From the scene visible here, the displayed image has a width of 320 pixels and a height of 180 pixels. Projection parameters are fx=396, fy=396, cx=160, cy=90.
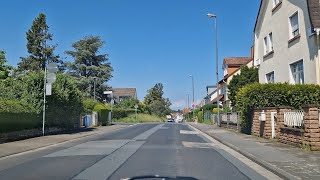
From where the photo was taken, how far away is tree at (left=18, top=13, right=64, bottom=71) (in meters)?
62.8

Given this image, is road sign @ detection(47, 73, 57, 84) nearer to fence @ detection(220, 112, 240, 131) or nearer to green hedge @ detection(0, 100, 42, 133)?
green hedge @ detection(0, 100, 42, 133)

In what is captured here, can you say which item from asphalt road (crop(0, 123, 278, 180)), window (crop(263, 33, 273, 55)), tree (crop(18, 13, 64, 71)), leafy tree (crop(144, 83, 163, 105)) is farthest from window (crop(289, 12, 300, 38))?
leafy tree (crop(144, 83, 163, 105))

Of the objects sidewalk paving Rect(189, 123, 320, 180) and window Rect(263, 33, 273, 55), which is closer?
sidewalk paving Rect(189, 123, 320, 180)

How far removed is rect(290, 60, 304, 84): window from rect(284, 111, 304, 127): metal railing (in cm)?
679

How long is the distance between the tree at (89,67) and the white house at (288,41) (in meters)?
44.0

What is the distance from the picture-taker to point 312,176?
9.13 meters

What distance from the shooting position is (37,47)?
6275 cm

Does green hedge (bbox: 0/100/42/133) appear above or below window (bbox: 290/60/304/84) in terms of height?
below

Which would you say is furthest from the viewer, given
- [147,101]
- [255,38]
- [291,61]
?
[147,101]

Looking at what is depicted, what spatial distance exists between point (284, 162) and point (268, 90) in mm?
11044

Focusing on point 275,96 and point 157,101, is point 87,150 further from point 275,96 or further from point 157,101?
point 157,101

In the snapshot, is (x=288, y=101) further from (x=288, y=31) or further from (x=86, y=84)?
(x=86, y=84)

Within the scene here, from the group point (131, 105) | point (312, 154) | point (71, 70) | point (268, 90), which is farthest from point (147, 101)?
point (312, 154)

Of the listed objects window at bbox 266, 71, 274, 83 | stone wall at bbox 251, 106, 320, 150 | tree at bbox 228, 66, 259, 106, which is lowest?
stone wall at bbox 251, 106, 320, 150
